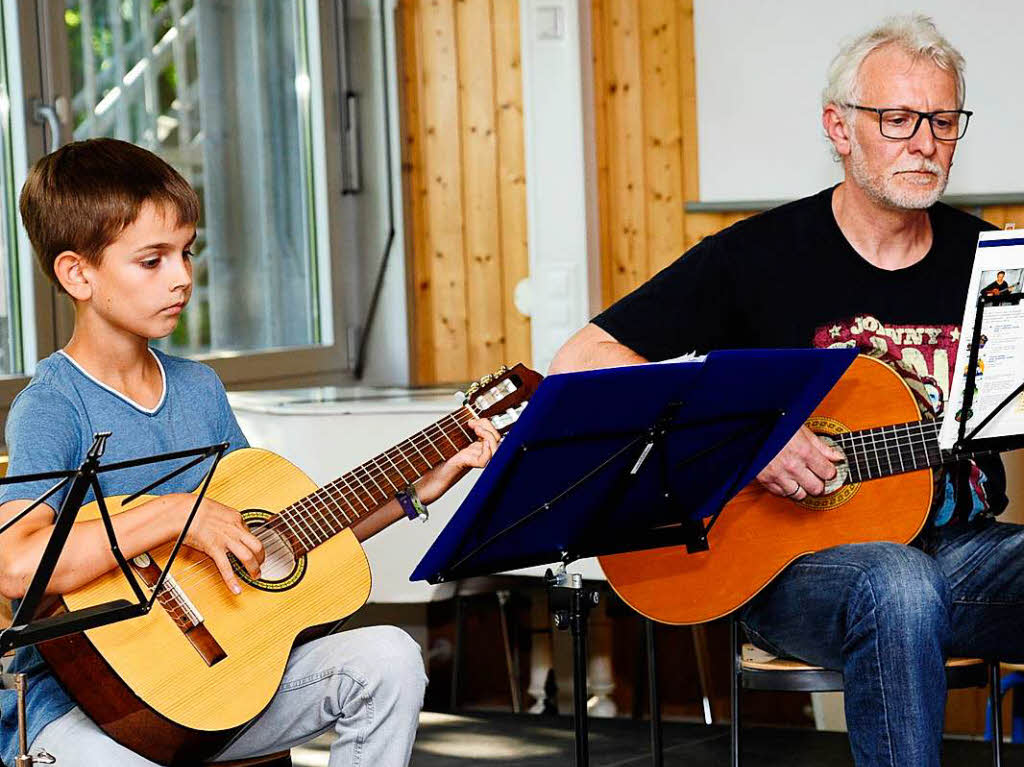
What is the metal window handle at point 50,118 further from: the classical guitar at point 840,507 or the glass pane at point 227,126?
the classical guitar at point 840,507

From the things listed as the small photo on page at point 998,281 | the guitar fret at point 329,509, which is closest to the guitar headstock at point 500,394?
the guitar fret at point 329,509

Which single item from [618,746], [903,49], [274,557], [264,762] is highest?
[903,49]

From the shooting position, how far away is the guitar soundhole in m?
1.79

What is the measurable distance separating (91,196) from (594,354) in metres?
0.81

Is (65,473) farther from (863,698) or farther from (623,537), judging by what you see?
(863,698)

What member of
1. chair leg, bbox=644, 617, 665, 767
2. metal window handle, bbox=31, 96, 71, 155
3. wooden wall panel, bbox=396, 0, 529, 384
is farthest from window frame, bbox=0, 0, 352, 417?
chair leg, bbox=644, 617, 665, 767

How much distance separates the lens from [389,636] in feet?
5.84

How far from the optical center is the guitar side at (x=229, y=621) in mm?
1651

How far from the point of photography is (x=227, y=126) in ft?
12.6

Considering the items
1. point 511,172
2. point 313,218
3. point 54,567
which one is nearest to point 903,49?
point 54,567

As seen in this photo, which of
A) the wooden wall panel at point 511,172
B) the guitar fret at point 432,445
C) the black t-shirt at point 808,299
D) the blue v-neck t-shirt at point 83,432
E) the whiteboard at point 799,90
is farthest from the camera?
the wooden wall panel at point 511,172

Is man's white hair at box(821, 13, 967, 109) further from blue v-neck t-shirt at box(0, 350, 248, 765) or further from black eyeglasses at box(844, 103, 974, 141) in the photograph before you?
blue v-neck t-shirt at box(0, 350, 248, 765)

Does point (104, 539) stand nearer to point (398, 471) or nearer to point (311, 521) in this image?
point (311, 521)

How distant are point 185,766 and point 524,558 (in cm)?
47
